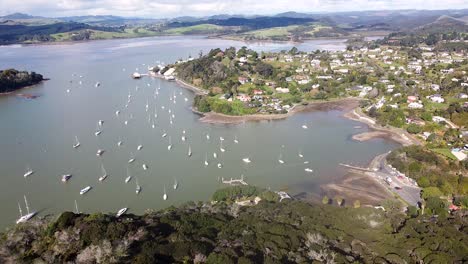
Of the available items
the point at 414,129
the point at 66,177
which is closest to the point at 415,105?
the point at 414,129

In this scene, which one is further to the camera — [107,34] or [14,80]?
[107,34]

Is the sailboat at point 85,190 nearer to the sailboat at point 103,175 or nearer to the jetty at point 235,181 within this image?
the sailboat at point 103,175

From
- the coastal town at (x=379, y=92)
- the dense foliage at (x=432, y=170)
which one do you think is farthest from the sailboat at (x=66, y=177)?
the dense foliage at (x=432, y=170)

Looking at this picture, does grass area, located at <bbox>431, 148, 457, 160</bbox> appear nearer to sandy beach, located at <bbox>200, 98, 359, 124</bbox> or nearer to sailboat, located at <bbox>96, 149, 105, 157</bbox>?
sandy beach, located at <bbox>200, 98, 359, 124</bbox>

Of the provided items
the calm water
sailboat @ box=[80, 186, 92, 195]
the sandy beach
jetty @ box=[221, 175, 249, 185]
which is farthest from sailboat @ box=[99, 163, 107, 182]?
the sandy beach

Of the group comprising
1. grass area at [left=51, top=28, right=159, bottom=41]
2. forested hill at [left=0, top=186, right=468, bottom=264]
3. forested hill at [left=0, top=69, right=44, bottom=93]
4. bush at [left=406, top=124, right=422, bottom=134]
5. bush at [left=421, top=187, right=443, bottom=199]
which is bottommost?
bush at [left=421, top=187, right=443, bottom=199]

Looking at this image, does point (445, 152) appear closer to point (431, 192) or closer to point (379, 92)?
point (431, 192)

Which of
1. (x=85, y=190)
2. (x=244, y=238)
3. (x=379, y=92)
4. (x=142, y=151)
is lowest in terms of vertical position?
(x=85, y=190)
